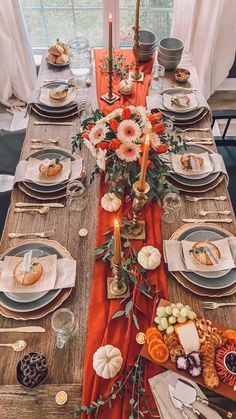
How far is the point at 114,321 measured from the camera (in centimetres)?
129

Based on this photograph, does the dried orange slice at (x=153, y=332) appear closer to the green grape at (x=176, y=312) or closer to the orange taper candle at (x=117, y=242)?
the green grape at (x=176, y=312)

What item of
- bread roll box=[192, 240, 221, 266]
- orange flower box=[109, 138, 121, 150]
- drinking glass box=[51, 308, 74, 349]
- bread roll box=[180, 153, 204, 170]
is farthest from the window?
drinking glass box=[51, 308, 74, 349]

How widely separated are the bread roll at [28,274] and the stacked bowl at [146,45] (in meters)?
1.56

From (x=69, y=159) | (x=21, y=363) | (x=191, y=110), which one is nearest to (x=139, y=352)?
(x=21, y=363)

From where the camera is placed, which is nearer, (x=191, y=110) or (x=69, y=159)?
(x=69, y=159)

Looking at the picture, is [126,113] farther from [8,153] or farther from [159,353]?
[8,153]

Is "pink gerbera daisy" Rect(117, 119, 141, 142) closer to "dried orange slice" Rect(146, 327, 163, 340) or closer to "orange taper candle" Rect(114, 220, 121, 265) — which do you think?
"orange taper candle" Rect(114, 220, 121, 265)

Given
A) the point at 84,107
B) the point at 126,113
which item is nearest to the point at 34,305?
the point at 126,113

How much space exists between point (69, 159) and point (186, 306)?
90 cm

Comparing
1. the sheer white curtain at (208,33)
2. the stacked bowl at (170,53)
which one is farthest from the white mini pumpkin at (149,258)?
the sheer white curtain at (208,33)

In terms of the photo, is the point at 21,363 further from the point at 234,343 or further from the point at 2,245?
the point at 234,343

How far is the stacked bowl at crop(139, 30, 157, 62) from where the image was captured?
7.51 feet

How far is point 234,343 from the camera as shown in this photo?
3.93 feet

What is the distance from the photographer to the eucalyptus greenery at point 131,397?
1.09m
